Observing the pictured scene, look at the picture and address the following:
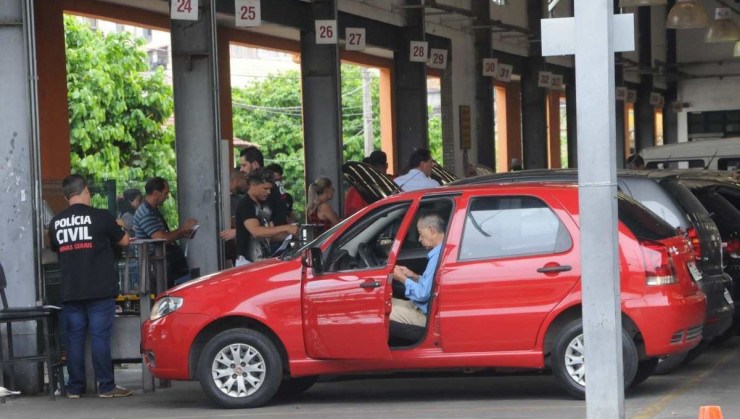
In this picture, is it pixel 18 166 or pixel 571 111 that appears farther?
pixel 571 111

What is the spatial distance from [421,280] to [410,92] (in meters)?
16.0

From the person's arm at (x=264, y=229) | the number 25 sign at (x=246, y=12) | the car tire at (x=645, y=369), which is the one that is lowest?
the car tire at (x=645, y=369)

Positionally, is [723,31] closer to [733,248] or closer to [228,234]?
[733,248]

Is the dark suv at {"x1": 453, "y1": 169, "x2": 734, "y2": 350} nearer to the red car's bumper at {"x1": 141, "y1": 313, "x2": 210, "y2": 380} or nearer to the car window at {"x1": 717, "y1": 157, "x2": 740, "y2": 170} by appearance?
the red car's bumper at {"x1": 141, "y1": 313, "x2": 210, "y2": 380}

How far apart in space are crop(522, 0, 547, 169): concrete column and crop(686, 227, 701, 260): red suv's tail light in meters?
23.4

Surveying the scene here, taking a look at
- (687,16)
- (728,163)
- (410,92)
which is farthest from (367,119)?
(687,16)

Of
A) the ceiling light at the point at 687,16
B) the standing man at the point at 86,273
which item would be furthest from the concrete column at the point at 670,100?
the standing man at the point at 86,273

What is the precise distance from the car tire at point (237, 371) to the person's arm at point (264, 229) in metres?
2.12

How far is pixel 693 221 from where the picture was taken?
12258 millimetres

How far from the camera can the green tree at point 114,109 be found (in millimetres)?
37719

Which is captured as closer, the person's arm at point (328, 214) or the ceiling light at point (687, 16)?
the person's arm at point (328, 214)

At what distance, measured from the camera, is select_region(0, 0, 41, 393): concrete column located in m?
13.0

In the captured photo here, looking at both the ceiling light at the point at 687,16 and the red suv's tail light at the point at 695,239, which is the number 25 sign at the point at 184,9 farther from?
the ceiling light at the point at 687,16

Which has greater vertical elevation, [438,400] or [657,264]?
[657,264]
